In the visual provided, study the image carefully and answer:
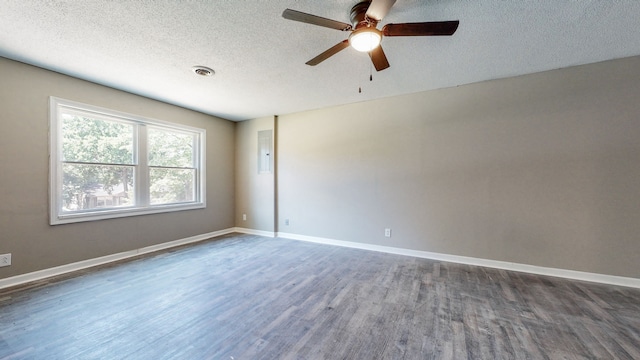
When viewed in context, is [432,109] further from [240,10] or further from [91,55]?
[91,55]

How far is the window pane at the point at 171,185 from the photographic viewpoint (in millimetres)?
4102

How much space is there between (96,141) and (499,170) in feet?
18.7

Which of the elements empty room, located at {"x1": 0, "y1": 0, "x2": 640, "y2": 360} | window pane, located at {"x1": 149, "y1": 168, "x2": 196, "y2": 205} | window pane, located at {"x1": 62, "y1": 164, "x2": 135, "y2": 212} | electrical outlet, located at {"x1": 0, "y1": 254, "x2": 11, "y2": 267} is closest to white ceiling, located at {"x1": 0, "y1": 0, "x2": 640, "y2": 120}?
empty room, located at {"x1": 0, "y1": 0, "x2": 640, "y2": 360}

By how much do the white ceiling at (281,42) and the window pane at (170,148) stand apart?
2.87 ft

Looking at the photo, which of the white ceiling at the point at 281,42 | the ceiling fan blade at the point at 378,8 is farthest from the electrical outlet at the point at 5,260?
the ceiling fan blade at the point at 378,8

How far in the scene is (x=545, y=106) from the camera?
300 cm

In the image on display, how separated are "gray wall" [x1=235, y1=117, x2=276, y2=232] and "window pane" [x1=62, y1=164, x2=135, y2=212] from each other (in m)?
2.06

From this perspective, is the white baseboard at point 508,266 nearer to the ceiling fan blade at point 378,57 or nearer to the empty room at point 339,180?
the empty room at point 339,180

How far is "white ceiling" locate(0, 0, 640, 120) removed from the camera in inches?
75.2

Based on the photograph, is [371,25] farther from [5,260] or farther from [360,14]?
[5,260]

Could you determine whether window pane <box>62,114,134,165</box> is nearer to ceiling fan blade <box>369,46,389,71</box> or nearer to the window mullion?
the window mullion

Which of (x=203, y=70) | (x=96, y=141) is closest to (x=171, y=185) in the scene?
(x=96, y=141)

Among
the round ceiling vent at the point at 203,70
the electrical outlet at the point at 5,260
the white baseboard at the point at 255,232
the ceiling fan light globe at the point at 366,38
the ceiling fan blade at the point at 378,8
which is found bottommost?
the white baseboard at the point at 255,232

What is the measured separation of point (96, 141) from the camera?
341 centimetres
